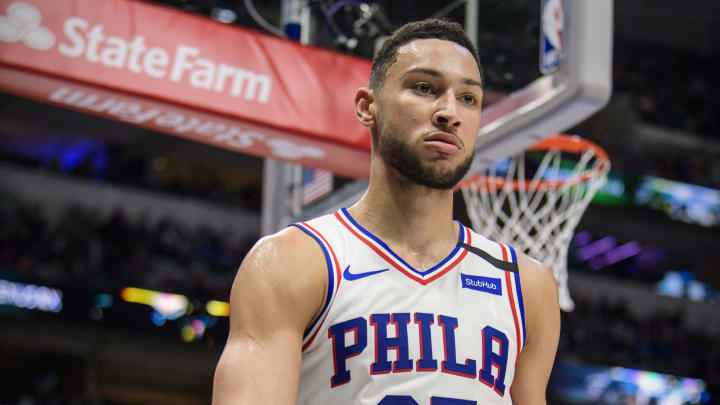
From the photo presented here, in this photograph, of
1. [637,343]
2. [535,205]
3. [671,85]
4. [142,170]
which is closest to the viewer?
[535,205]

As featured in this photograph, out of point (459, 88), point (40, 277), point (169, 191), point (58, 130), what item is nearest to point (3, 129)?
point (58, 130)

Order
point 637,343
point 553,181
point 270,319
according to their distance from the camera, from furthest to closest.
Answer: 1. point 637,343
2. point 553,181
3. point 270,319

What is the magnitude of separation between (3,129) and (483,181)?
14.6m

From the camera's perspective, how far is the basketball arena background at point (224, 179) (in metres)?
5.09

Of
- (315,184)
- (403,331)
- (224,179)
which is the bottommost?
(403,331)

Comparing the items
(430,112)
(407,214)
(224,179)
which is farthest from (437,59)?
(224,179)

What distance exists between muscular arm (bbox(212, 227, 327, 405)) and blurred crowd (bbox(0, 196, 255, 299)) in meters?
13.1

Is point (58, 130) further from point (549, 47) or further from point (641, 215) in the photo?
point (549, 47)

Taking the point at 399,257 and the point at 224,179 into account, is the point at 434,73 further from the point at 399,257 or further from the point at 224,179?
the point at 224,179

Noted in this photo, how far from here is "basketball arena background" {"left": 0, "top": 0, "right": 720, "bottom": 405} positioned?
5.09m

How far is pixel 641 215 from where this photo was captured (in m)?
21.6

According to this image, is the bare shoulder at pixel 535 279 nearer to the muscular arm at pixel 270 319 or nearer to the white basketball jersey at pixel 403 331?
the white basketball jersey at pixel 403 331

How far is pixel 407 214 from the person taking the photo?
96.5 inches

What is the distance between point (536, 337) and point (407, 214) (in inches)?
19.4
